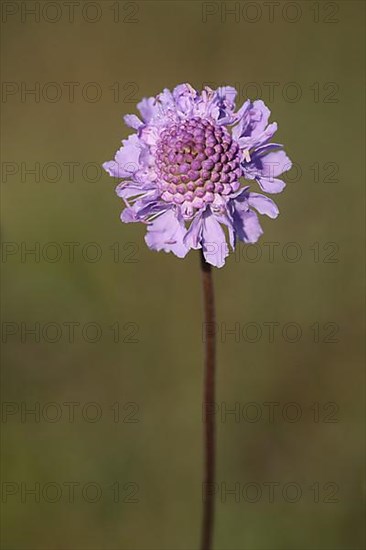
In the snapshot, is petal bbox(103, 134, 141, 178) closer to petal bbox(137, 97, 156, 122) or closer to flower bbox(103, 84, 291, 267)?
flower bbox(103, 84, 291, 267)

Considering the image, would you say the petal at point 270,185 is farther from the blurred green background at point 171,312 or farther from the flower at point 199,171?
the blurred green background at point 171,312

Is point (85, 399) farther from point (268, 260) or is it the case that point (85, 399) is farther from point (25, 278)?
point (268, 260)

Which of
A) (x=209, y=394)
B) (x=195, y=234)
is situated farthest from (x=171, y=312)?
(x=195, y=234)

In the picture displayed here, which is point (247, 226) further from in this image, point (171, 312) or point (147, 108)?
point (171, 312)

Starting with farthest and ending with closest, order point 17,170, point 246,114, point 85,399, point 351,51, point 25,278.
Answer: point 351,51
point 17,170
point 25,278
point 85,399
point 246,114

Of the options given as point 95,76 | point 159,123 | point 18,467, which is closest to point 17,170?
point 95,76

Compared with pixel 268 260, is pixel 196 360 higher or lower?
lower
